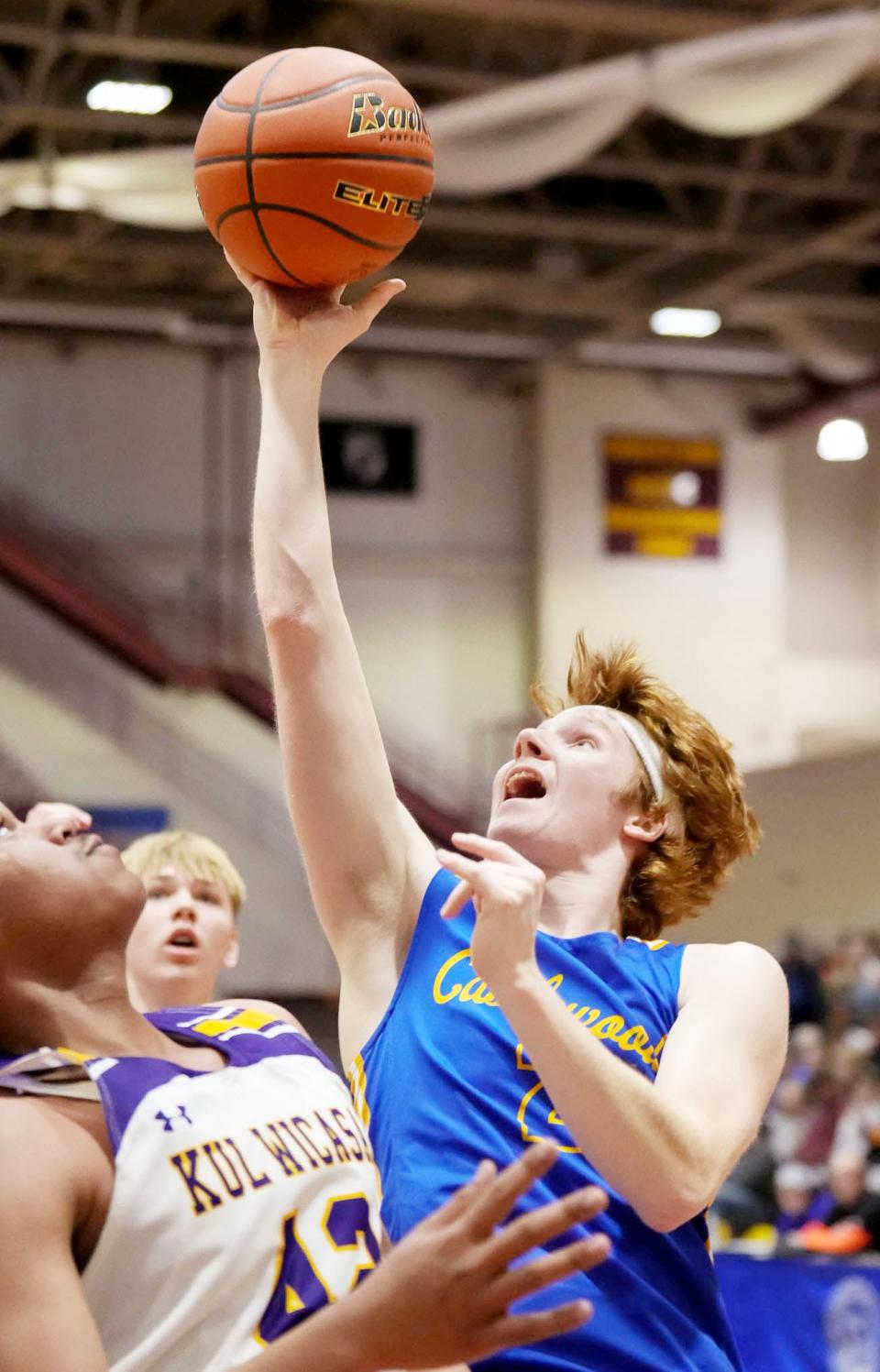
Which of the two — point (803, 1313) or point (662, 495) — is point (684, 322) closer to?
point (662, 495)

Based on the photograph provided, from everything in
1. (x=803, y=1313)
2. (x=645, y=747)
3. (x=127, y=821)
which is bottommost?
(x=803, y=1313)

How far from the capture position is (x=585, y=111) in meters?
9.17

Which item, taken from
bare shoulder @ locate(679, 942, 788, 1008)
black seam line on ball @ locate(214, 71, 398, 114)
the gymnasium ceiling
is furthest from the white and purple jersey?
the gymnasium ceiling

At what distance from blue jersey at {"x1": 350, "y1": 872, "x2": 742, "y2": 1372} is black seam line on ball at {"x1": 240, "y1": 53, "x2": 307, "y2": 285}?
3.32 feet

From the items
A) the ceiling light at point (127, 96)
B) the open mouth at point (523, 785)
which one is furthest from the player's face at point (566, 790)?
the ceiling light at point (127, 96)

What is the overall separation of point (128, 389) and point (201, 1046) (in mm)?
14193

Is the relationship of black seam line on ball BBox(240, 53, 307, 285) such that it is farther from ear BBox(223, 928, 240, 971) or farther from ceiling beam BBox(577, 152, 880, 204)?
ceiling beam BBox(577, 152, 880, 204)

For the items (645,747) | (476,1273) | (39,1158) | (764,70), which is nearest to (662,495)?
(764,70)

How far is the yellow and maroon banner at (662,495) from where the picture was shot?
16.4m

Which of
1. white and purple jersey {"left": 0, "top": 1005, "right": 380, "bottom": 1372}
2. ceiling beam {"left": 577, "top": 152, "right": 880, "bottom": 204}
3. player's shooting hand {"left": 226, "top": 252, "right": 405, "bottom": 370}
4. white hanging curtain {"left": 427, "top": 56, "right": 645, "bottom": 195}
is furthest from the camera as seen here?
ceiling beam {"left": 577, "top": 152, "right": 880, "bottom": 204}

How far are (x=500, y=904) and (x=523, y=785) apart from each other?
774 mm

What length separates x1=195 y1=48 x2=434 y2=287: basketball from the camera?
111 inches

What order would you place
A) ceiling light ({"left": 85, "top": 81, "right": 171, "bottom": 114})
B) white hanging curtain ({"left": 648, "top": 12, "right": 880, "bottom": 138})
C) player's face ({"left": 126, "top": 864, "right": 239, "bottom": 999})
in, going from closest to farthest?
player's face ({"left": 126, "top": 864, "right": 239, "bottom": 999}) → white hanging curtain ({"left": 648, "top": 12, "right": 880, "bottom": 138}) → ceiling light ({"left": 85, "top": 81, "right": 171, "bottom": 114})

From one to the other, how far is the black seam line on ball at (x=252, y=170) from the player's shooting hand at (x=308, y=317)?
0.04 m
